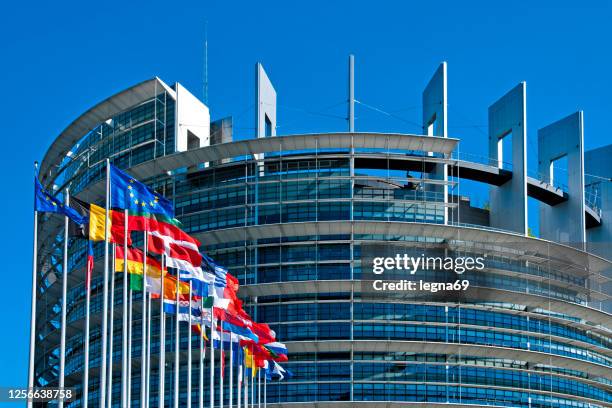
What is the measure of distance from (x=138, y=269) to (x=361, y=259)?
48988mm

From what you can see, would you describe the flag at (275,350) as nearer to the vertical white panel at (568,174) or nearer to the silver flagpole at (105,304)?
the silver flagpole at (105,304)

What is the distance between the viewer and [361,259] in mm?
108812

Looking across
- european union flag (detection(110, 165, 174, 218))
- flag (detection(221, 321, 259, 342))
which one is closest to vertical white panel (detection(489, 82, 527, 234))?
flag (detection(221, 321, 259, 342))

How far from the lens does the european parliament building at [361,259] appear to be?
10719cm

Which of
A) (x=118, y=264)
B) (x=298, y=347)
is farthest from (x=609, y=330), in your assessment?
(x=118, y=264)

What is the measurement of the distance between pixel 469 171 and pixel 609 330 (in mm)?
20213

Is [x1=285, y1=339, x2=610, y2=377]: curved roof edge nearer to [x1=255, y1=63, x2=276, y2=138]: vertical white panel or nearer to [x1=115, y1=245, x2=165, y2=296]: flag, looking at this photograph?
[x1=255, y1=63, x2=276, y2=138]: vertical white panel

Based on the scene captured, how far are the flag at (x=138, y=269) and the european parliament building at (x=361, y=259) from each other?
143 feet

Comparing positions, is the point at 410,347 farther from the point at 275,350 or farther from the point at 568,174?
the point at 568,174

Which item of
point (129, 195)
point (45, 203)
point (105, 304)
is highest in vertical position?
point (129, 195)

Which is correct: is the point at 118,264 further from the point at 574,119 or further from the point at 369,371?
the point at 574,119

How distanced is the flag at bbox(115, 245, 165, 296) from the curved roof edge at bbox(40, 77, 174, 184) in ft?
176

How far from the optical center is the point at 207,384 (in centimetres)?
10694

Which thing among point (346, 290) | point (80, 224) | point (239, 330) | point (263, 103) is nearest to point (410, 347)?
point (346, 290)
